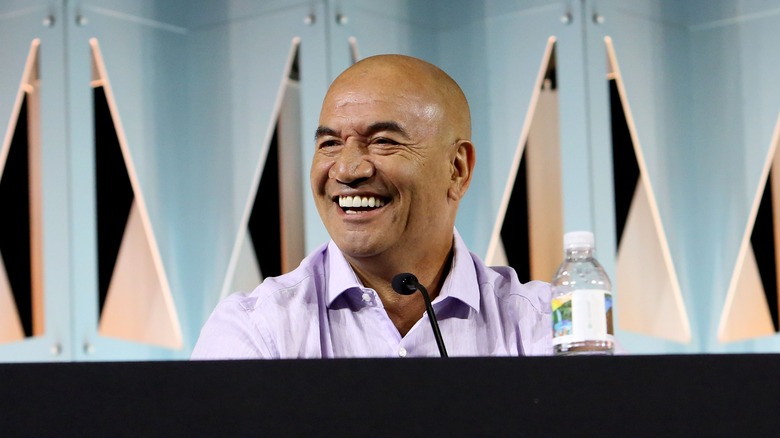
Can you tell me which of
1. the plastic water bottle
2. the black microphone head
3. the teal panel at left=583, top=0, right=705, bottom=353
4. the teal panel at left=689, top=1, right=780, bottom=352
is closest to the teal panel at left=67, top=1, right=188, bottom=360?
the teal panel at left=583, top=0, right=705, bottom=353

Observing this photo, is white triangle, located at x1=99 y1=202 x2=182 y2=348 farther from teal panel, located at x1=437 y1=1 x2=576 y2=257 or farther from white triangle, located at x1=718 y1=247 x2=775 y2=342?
white triangle, located at x1=718 y1=247 x2=775 y2=342

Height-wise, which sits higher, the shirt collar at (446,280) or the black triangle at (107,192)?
the black triangle at (107,192)

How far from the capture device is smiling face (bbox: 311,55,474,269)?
185 centimetres

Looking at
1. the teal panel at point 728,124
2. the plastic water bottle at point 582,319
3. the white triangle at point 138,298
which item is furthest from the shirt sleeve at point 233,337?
the teal panel at point 728,124

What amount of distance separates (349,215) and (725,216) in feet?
6.39

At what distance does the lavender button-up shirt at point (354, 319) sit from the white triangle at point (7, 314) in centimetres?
183

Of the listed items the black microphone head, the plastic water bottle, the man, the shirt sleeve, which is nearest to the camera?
the plastic water bottle

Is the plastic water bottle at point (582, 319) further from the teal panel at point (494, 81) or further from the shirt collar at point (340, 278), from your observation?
the teal panel at point (494, 81)

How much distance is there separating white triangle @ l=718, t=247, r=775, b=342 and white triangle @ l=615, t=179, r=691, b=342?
123 millimetres

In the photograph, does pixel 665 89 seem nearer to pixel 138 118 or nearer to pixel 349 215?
pixel 138 118

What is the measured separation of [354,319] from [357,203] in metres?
0.18

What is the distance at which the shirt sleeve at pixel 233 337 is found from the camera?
1729 millimetres

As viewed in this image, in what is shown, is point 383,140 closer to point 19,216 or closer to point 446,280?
point 446,280

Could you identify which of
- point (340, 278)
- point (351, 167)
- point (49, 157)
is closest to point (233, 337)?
point (340, 278)
